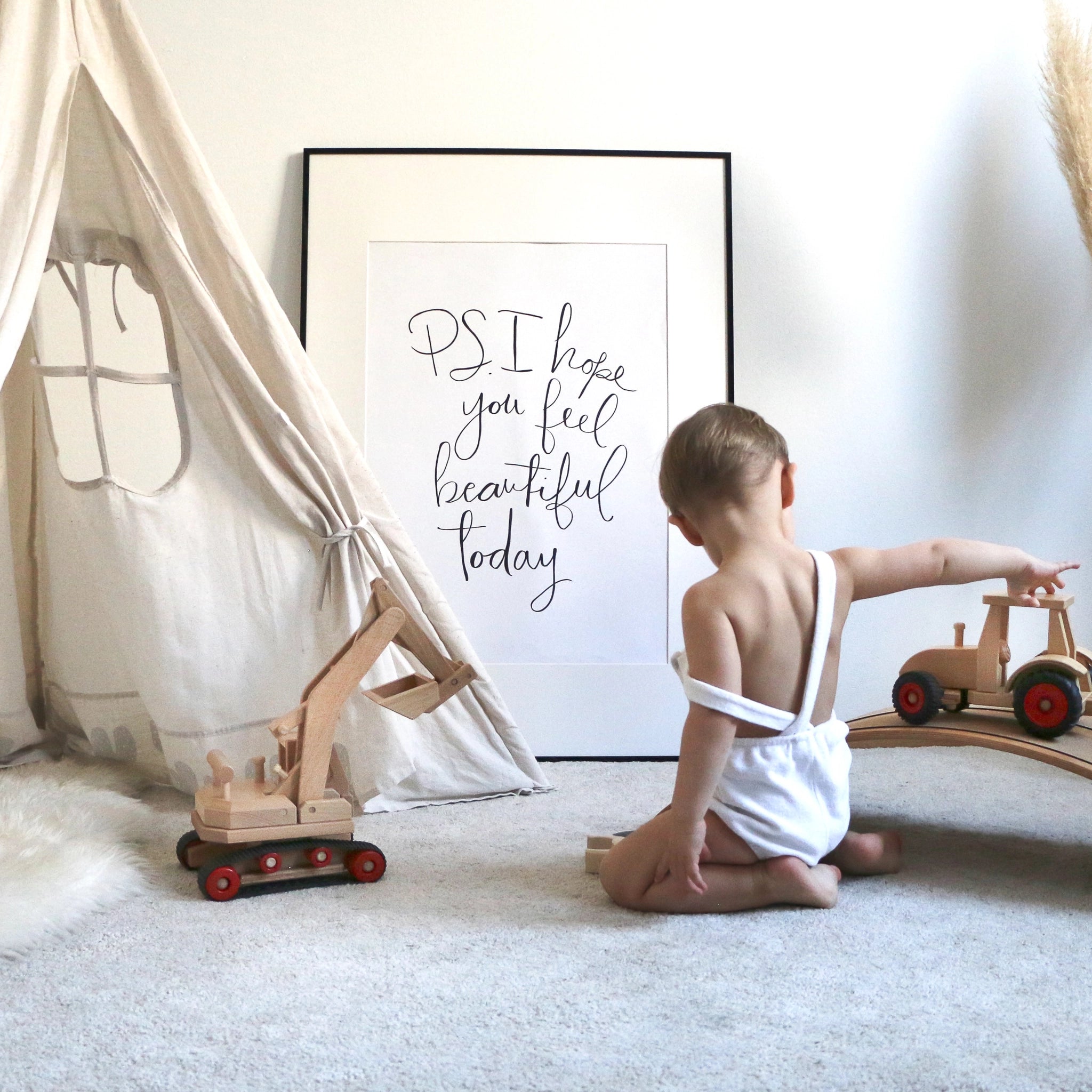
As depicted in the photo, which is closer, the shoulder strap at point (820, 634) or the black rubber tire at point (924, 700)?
the shoulder strap at point (820, 634)

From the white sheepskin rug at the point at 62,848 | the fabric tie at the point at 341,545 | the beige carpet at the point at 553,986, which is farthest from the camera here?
the fabric tie at the point at 341,545

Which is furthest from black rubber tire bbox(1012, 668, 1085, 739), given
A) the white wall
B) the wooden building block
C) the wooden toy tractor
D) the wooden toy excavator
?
the white wall

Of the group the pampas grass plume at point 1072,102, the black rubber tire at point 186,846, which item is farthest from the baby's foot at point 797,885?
the pampas grass plume at point 1072,102

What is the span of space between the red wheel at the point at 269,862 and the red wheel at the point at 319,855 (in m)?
0.04

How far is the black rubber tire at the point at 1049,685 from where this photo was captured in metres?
1.45

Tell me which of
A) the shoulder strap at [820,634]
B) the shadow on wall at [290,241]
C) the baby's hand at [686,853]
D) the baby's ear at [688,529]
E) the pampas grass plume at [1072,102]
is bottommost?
the baby's hand at [686,853]

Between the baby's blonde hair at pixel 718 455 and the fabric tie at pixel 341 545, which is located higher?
the baby's blonde hair at pixel 718 455

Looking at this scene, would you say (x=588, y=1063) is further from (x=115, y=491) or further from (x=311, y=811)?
(x=115, y=491)

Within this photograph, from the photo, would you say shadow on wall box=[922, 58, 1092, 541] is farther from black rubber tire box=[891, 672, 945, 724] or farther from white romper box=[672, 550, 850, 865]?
white romper box=[672, 550, 850, 865]

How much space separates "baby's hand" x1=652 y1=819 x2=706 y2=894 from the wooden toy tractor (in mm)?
499

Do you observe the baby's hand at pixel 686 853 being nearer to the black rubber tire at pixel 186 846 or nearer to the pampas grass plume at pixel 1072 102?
the black rubber tire at pixel 186 846

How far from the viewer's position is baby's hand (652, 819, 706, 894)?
1273 mm

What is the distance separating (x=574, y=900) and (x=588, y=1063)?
0.45 metres

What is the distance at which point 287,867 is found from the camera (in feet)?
4.73
